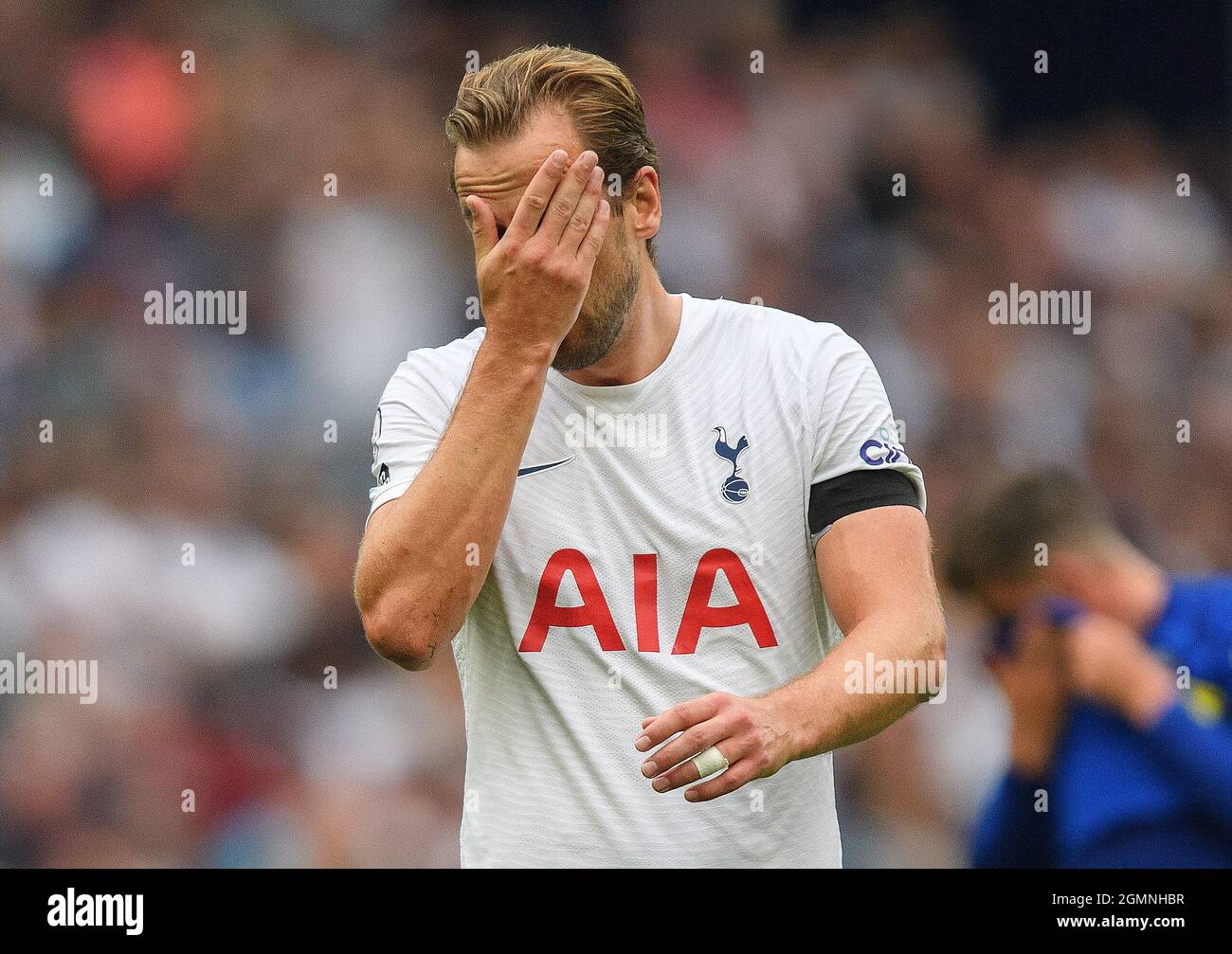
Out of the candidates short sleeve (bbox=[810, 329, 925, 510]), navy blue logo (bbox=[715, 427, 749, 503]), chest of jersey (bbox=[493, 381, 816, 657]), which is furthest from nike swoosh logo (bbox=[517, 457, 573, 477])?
short sleeve (bbox=[810, 329, 925, 510])

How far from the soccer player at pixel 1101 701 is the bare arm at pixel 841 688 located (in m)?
2.04

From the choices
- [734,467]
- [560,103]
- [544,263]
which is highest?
[560,103]

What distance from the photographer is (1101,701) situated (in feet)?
12.7

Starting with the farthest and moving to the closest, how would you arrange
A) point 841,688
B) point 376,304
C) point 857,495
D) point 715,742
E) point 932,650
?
point 376,304, point 857,495, point 932,650, point 841,688, point 715,742

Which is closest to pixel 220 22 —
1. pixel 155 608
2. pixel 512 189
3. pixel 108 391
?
pixel 108 391

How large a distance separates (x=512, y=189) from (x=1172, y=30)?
367cm

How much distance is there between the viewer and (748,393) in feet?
7.07

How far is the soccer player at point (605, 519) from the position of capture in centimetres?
194

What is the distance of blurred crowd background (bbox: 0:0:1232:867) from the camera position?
411cm

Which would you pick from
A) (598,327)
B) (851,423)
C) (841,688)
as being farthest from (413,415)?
(841,688)

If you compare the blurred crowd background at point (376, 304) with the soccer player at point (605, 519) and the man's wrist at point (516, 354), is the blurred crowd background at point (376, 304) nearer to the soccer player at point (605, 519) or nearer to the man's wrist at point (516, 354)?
the soccer player at point (605, 519)

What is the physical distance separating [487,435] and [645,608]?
384 mm

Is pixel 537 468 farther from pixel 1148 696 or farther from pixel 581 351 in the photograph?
pixel 1148 696

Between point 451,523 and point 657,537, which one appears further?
point 657,537
